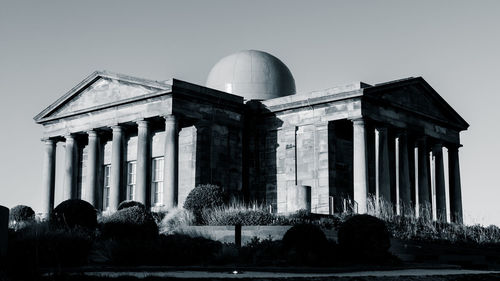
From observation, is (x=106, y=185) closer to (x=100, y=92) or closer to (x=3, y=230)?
(x=100, y=92)

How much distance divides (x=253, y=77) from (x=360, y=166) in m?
11.4

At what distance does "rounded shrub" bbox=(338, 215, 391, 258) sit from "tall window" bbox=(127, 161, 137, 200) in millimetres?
22092

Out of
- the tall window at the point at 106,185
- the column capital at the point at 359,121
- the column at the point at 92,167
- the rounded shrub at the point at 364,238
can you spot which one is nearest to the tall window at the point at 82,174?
the tall window at the point at 106,185

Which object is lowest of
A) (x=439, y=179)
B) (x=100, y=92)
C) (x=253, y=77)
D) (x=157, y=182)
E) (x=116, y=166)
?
(x=157, y=182)

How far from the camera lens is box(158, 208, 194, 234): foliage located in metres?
30.7

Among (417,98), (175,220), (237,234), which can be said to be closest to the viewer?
(237,234)

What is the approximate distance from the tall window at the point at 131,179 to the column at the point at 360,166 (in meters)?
12.7

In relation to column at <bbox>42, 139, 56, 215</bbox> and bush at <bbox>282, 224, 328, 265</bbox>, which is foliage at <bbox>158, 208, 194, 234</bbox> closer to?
bush at <bbox>282, 224, 328, 265</bbox>

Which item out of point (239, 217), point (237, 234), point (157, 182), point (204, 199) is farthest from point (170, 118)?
point (237, 234)

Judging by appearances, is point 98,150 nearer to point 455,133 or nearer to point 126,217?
point 126,217

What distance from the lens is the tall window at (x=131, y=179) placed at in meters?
42.2

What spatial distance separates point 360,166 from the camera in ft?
123

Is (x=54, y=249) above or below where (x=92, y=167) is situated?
below

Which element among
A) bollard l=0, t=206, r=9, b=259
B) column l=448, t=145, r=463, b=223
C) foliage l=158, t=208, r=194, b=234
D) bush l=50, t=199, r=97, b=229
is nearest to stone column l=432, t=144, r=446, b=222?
column l=448, t=145, r=463, b=223
